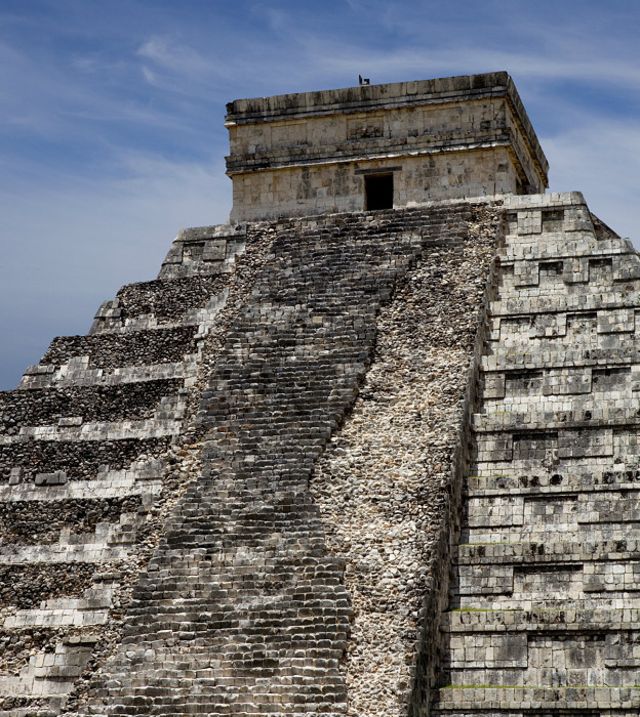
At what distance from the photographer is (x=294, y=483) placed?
20.4 metres

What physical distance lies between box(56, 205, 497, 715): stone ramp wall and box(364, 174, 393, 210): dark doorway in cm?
115

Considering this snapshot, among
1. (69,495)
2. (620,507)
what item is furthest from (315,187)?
(620,507)

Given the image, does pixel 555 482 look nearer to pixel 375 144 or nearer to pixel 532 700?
pixel 532 700

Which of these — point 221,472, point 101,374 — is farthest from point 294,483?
point 101,374

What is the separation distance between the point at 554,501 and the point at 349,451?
256 cm

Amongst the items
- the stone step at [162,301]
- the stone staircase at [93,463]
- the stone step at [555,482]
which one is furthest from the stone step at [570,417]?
the stone step at [162,301]

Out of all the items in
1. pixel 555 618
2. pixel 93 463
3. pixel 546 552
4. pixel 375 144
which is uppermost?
pixel 375 144

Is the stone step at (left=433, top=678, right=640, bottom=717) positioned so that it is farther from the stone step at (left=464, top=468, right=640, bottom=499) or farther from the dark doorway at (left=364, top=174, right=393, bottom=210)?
the dark doorway at (left=364, top=174, right=393, bottom=210)

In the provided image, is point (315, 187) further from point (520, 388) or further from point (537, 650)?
point (537, 650)

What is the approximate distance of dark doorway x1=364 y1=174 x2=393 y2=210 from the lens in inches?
1011

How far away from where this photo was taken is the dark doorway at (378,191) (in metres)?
25.7

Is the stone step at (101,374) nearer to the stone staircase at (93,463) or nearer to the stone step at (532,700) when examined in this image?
the stone staircase at (93,463)

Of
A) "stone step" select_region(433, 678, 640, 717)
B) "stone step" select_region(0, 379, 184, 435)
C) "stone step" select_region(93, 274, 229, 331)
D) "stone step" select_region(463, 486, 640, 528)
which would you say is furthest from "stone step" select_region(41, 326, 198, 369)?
"stone step" select_region(433, 678, 640, 717)

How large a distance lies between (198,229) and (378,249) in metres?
3.26
